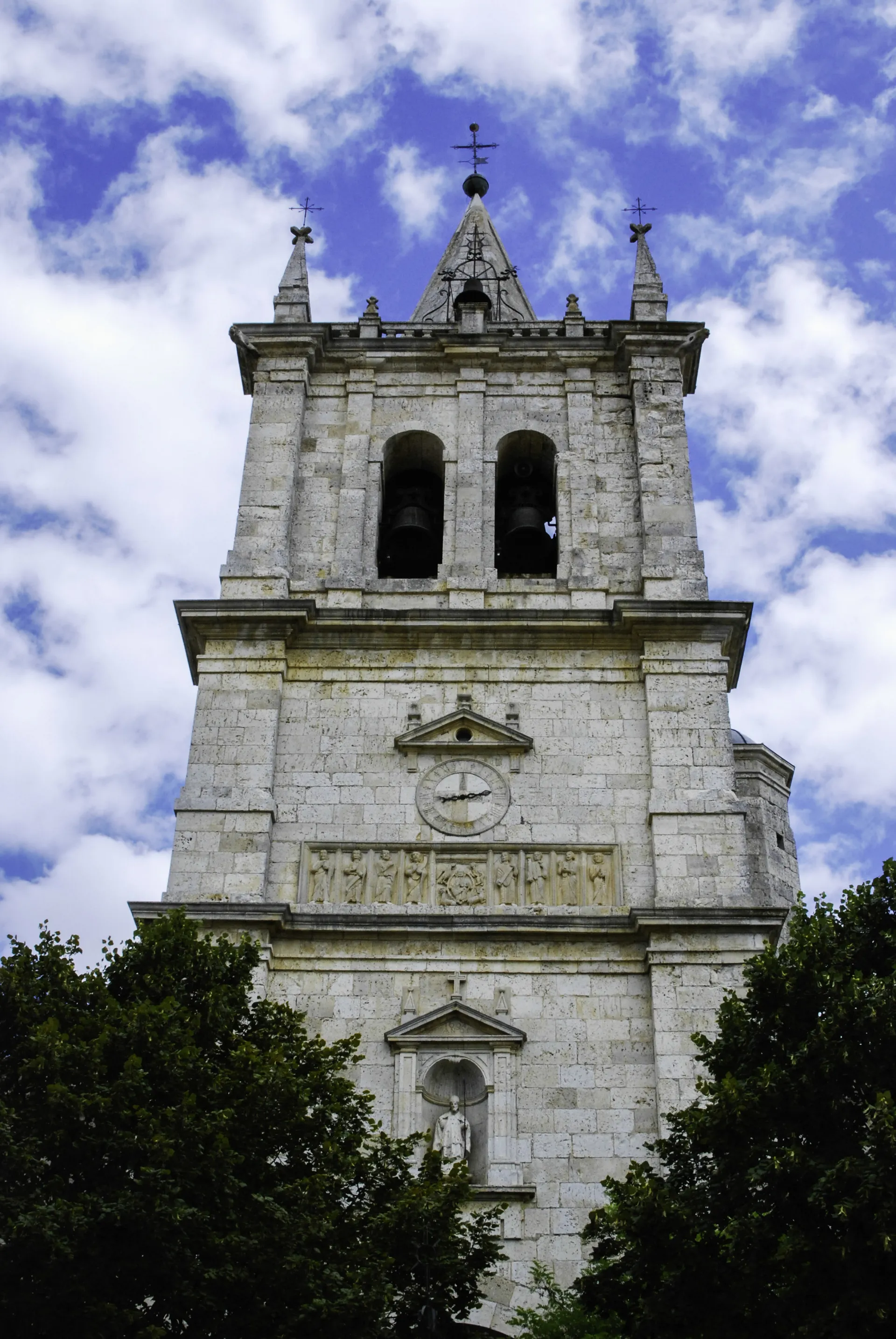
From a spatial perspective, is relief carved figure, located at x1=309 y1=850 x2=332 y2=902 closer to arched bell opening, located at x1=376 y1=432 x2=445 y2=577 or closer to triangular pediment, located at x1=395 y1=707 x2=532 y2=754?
triangular pediment, located at x1=395 y1=707 x2=532 y2=754

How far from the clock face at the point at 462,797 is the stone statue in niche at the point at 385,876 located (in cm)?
73

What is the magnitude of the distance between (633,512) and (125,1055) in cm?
1278

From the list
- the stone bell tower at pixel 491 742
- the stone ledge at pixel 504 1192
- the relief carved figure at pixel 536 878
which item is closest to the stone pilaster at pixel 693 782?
the stone bell tower at pixel 491 742

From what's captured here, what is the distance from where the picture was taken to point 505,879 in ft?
69.6

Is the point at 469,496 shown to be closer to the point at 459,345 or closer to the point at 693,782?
the point at 459,345

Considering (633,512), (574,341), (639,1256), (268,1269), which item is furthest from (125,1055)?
(574,341)

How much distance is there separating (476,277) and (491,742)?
1154 cm

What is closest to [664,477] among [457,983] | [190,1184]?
[457,983]

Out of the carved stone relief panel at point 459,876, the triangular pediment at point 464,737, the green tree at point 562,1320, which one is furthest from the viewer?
the triangular pediment at point 464,737

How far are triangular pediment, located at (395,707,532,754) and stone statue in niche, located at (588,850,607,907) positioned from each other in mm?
1845

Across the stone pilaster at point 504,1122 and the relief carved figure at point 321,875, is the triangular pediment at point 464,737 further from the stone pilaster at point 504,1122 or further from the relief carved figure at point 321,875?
the stone pilaster at point 504,1122

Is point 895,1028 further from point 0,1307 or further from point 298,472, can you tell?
point 298,472

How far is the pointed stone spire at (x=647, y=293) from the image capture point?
2802cm

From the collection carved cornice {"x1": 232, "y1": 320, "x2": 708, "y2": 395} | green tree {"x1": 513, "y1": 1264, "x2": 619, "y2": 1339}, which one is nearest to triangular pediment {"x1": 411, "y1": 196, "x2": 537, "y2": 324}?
carved cornice {"x1": 232, "y1": 320, "x2": 708, "y2": 395}
